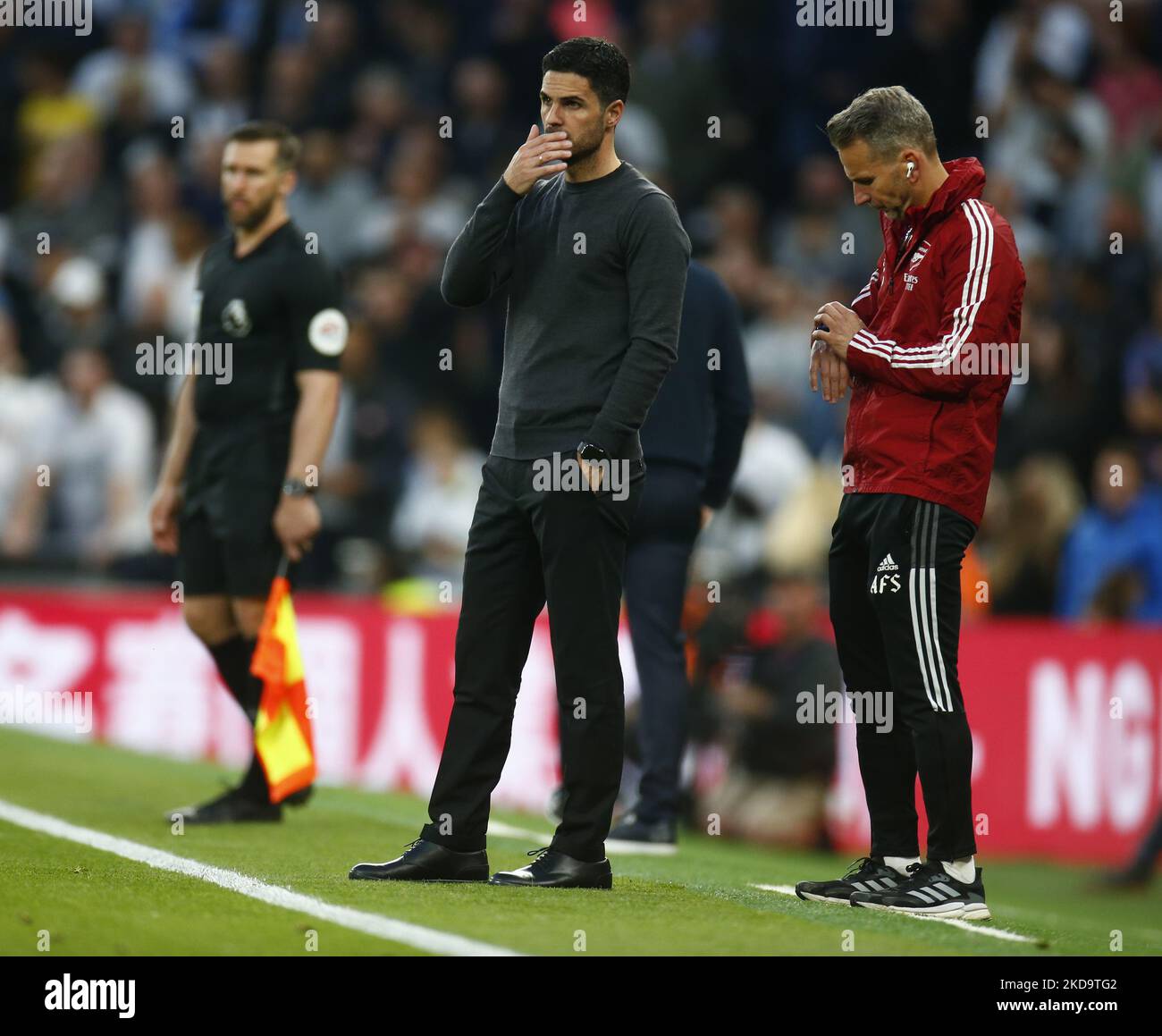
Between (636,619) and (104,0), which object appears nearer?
(636,619)

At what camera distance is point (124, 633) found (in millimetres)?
13273

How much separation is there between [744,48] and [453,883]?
1203 cm

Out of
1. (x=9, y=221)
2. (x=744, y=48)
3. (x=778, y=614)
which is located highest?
(x=744, y=48)

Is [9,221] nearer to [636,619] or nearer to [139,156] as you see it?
[139,156]

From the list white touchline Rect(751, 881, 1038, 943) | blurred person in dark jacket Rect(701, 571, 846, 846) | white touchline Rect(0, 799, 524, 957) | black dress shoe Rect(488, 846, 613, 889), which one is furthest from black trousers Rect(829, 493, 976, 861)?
blurred person in dark jacket Rect(701, 571, 846, 846)

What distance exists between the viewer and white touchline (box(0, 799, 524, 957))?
4.81 m

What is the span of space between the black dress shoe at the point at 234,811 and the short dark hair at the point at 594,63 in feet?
10.7

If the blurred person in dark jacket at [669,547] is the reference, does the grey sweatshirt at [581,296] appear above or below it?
above

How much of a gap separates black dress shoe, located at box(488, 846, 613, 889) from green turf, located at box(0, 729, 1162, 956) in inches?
2.3

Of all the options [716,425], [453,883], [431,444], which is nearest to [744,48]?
[431,444]

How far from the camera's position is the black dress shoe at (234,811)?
7.53 m

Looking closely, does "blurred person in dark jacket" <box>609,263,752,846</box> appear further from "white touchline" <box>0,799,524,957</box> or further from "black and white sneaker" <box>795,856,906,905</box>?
"white touchline" <box>0,799,524,957</box>

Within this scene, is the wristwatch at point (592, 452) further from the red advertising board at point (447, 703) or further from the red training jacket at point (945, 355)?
the red advertising board at point (447, 703)

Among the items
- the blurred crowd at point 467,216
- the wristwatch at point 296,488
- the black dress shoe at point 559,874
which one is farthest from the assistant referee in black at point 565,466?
the blurred crowd at point 467,216
